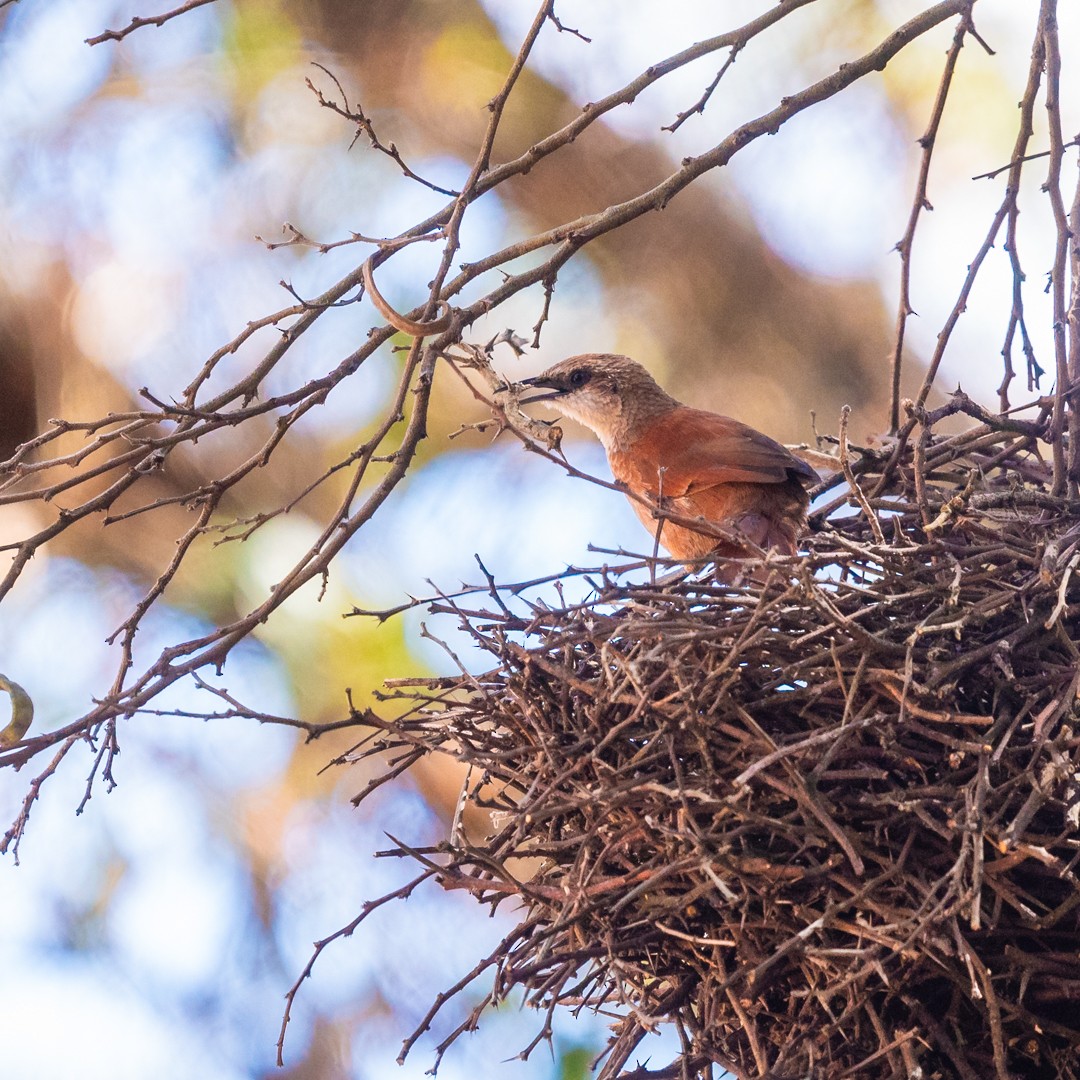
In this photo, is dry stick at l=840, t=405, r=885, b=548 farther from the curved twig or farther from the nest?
the curved twig

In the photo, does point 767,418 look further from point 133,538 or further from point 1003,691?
point 1003,691

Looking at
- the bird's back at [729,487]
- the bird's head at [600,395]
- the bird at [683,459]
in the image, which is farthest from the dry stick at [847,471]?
the bird's head at [600,395]

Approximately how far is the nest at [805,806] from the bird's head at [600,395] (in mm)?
1224

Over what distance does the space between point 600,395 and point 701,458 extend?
458mm

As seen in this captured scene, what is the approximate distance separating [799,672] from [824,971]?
1.45 feet

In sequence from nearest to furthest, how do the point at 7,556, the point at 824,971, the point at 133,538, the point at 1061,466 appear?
the point at 824,971
the point at 1061,466
the point at 7,556
the point at 133,538

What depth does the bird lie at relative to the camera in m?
3.13

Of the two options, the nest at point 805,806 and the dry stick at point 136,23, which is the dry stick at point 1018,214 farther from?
the dry stick at point 136,23

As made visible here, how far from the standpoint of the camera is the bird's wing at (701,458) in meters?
3.14

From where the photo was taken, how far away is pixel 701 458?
3303mm

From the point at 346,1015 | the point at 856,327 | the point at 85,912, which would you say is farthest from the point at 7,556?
the point at 856,327

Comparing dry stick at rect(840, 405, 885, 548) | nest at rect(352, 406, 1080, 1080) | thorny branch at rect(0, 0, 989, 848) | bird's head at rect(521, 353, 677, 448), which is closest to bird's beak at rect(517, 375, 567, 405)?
bird's head at rect(521, 353, 677, 448)

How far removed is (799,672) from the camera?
2.20 meters

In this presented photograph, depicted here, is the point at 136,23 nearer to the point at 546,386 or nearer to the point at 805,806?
the point at 546,386
